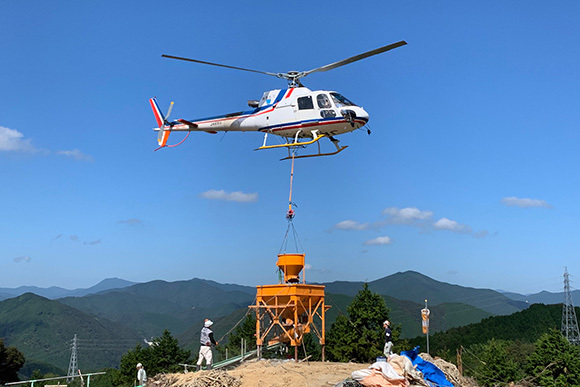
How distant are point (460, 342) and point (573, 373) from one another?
7000cm

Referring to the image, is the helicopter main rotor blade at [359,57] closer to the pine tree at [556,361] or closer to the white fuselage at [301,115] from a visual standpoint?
the white fuselage at [301,115]

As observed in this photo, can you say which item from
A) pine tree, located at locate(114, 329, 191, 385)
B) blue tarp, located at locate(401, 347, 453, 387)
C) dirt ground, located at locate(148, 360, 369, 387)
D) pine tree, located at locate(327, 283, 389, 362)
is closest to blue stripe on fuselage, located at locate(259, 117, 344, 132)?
dirt ground, located at locate(148, 360, 369, 387)

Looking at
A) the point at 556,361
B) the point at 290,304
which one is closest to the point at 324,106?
the point at 290,304

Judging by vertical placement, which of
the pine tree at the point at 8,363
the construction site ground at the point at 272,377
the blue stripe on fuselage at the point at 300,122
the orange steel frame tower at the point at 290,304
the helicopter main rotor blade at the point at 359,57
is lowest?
the pine tree at the point at 8,363

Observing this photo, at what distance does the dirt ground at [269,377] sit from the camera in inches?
783

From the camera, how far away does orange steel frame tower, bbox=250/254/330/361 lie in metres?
26.1

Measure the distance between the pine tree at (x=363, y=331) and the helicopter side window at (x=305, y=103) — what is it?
27.1 metres

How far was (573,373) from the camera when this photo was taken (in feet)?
186

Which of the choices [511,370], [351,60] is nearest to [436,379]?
[351,60]

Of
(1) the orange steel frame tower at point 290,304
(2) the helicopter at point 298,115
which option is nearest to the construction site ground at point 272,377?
(1) the orange steel frame tower at point 290,304

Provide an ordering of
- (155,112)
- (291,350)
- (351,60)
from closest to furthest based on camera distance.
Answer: (351,60) → (155,112) → (291,350)

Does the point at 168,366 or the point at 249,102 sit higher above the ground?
the point at 249,102

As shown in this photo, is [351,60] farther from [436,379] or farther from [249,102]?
[436,379]

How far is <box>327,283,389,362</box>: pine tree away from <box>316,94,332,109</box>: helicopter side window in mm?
27225
